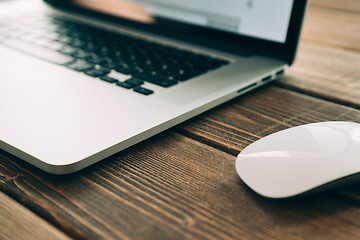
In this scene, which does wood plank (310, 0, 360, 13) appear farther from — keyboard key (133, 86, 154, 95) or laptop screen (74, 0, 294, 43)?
keyboard key (133, 86, 154, 95)

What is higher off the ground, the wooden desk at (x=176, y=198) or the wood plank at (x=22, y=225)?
the wooden desk at (x=176, y=198)

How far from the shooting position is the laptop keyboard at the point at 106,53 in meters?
0.51

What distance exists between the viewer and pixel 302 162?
305 mm

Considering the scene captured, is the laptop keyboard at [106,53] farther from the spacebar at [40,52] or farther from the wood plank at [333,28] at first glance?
the wood plank at [333,28]

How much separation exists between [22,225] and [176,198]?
0.42 ft

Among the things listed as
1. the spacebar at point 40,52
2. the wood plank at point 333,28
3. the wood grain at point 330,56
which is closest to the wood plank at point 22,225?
the spacebar at point 40,52

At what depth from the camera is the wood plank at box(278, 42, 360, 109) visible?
1.80 feet

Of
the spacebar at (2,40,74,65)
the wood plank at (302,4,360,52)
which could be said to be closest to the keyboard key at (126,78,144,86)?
the spacebar at (2,40,74,65)

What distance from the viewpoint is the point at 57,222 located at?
0.97ft

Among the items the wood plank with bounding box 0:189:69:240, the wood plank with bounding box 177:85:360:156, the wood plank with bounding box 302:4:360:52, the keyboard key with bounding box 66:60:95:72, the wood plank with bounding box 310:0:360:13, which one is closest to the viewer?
the wood plank with bounding box 0:189:69:240

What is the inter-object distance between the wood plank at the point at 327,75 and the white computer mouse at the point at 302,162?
21 centimetres

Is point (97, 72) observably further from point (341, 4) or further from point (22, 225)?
point (341, 4)

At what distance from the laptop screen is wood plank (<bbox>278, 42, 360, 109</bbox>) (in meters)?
0.08

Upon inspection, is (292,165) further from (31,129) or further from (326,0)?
(326,0)
